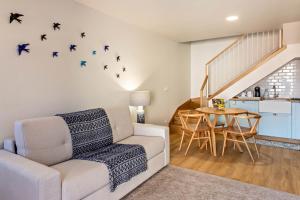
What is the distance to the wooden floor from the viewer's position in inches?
103

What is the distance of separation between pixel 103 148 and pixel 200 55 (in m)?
4.33

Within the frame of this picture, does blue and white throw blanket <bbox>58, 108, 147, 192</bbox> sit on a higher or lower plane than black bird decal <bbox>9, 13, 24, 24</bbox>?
lower

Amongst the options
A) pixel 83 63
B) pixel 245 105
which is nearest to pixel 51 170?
pixel 83 63

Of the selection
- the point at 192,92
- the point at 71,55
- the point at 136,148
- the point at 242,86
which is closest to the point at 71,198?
the point at 136,148

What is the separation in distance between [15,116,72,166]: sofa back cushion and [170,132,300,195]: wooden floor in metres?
1.67

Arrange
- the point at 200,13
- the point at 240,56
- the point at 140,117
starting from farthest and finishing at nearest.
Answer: the point at 240,56
the point at 140,117
the point at 200,13

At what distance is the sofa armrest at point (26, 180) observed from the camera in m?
1.54

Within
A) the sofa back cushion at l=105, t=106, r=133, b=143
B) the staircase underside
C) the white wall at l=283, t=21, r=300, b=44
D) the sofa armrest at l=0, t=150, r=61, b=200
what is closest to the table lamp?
the sofa back cushion at l=105, t=106, r=133, b=143

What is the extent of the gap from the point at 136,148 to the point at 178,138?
2306 millimetres

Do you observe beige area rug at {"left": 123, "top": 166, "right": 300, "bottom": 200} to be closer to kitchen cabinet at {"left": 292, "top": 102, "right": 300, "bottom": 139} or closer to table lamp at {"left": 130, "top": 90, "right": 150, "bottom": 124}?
table lamp at {"left": 130, "top": 90, "right": 150, "bottom": 124}

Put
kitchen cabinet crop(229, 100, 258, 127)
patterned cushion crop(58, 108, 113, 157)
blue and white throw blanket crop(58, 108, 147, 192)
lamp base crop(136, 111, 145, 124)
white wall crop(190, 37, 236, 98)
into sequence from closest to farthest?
blue and white throw blanket crop(58, 108, 147, 192) < patterned cushion crop(58, 108, 113, 157) < lamp base crop(136, 111, 145, 124) < kitchen cabinet crop(229, 100, 258, 127) < white wall crop(190, 37, 236, 98)

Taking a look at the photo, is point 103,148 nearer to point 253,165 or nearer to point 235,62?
point 253,165

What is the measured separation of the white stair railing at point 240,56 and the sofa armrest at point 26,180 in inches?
168

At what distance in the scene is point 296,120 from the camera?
397 centimetres
